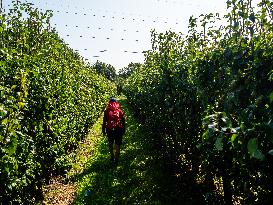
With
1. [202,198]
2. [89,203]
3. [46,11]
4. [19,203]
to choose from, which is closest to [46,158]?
[89,203]

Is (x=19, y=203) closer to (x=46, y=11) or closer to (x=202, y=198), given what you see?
(x=202, y=198)

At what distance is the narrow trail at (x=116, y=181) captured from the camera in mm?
8531

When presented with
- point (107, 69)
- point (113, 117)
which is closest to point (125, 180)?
point (113, 117)

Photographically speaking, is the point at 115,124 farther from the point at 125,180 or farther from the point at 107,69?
the point at 107,69

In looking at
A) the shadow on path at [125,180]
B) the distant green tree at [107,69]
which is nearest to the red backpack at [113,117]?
the shadow on path at [125,180]

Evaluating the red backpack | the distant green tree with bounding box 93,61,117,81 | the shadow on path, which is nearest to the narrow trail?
the shadow on path

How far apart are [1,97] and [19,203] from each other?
2.52 meters

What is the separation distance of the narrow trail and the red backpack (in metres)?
1.32

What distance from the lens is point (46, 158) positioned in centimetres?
897

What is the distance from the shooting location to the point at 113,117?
1174 cm

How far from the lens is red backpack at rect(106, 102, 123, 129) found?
38.4 feet

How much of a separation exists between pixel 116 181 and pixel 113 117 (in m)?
2.56

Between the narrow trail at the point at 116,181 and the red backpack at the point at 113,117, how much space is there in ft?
4.32

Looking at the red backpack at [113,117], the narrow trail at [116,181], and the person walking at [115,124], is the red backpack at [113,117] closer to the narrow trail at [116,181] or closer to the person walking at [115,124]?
the person walking at [115,124]
